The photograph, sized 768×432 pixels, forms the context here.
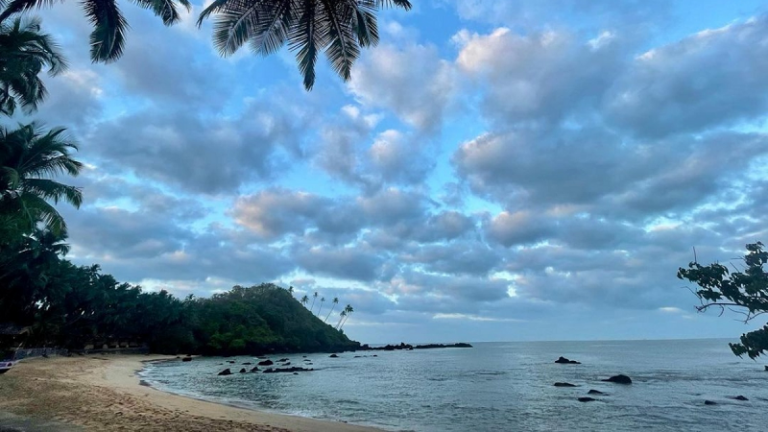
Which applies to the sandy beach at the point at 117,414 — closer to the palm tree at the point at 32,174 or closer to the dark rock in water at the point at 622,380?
the palm tree at the point at 32,174

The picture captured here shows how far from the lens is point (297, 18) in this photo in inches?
551

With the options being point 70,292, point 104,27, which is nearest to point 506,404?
point 104,27

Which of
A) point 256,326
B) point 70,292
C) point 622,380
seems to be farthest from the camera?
point 256,326

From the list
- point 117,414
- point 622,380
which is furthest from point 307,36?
point 622,380

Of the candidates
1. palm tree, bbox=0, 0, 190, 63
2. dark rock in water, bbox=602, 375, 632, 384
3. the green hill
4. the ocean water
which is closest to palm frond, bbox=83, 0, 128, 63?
palm tree, bbox=0, 0, 190, 63

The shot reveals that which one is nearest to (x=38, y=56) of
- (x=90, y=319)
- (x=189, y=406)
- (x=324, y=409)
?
(x=189, y=406)

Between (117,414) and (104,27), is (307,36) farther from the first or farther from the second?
(117,414)

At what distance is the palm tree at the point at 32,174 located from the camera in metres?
19.8

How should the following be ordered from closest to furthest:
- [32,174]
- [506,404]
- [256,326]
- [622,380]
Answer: [32,174]
[506,404]
[622,380]
[256,326]

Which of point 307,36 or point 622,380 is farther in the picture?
point 622,380

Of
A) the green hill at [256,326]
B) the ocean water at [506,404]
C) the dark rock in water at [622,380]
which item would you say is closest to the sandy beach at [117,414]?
the ocean water at [506,404]

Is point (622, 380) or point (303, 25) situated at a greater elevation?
point (303, 25)

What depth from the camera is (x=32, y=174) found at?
70.6ft

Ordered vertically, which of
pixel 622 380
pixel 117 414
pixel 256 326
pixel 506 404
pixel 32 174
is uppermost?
pixel 32 174
